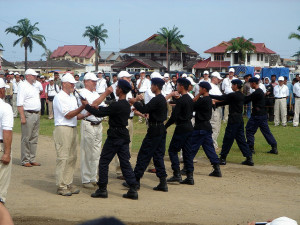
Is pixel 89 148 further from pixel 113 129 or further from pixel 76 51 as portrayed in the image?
pixel 76 51

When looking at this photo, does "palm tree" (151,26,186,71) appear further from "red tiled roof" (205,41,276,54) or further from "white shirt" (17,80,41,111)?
"white shirt" (17,80,41,111)

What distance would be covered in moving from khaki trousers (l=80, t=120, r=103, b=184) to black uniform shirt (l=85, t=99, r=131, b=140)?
792 mm

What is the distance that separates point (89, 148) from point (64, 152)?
2.18 feet

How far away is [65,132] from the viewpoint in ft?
27.3

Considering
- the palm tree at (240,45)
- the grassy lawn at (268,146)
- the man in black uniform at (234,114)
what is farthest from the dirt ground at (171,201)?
the palm tree at (240,45)

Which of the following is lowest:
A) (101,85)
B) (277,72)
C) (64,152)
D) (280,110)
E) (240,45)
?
(64,152)

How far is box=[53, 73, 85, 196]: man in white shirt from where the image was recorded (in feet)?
27.2

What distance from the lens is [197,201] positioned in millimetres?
8211

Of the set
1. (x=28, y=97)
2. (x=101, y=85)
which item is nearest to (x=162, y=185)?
(x=28, y=97)

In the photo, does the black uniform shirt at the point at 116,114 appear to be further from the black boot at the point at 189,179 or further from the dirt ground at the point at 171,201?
the black boot at the point at 189,179

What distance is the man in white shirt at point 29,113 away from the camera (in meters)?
10.8

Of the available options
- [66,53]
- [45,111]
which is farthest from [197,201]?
[66,53]

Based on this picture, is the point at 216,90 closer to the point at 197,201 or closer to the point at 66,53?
the point at 197,201

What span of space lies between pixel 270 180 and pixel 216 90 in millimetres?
3242
